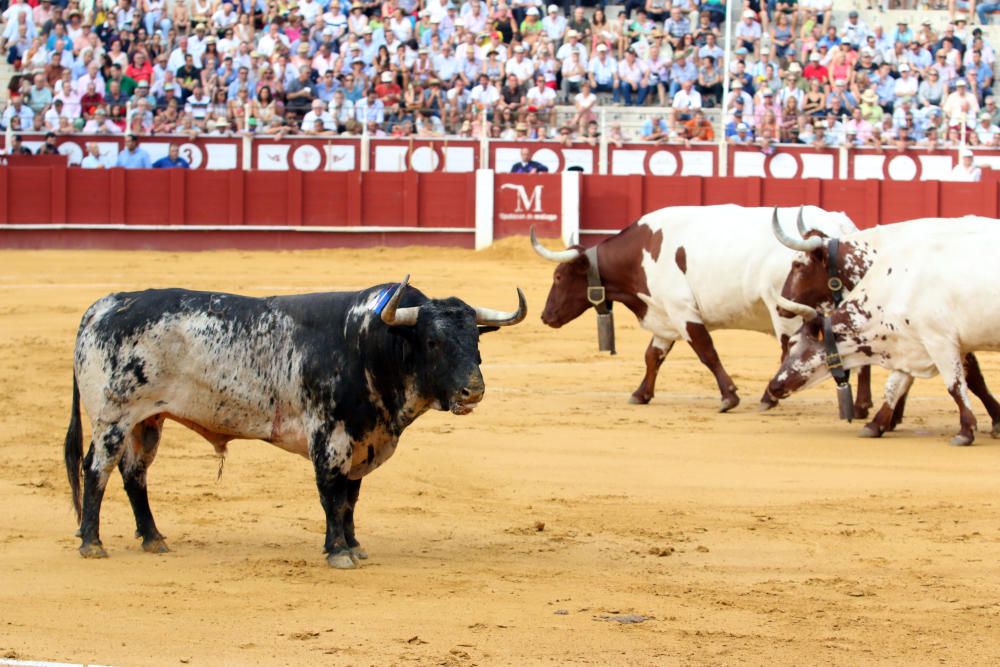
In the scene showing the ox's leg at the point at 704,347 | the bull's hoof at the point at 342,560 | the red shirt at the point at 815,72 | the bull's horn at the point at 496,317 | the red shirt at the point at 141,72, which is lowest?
the bull's hoof at the point at 342,560

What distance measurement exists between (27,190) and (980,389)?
650 inches

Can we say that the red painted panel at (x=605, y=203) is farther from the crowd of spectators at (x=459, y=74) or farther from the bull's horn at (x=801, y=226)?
the bull's horn at (x=801, y=226)

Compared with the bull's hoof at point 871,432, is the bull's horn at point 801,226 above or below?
above

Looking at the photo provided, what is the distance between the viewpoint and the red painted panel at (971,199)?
2475 centimetres

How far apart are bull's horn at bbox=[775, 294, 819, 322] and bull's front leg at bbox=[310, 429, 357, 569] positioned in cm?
535

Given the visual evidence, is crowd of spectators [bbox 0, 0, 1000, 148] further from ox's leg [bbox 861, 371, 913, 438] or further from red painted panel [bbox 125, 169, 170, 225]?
ox's leg [bbox 861, 371, 913, 438]

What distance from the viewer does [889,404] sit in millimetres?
11000

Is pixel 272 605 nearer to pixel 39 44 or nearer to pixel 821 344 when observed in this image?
pixel 821 344

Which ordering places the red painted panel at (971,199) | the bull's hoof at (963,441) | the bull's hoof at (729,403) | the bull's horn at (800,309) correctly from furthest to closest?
the red painted panel at (971,199), the bull's hoof at (729,403), the bull's horn at (800,309), the bull's hoof at (963,441)

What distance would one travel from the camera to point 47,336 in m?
15.7

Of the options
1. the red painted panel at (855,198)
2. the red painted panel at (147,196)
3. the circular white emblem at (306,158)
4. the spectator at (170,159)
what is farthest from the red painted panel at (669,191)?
the red painted panel at (147,196)

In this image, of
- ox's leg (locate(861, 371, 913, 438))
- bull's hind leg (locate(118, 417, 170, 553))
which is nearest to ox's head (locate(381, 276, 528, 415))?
bull's hind leg (locate(118, 417, 170, 553))

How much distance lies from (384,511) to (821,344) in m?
4.04

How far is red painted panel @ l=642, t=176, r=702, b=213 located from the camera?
24.7 meters
